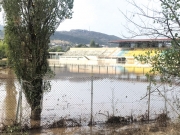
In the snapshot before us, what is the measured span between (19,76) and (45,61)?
1.19 m

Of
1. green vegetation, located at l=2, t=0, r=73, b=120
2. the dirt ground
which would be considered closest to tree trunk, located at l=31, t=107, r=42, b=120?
green vegetation, located at l=2, t=0, r=73, b=120

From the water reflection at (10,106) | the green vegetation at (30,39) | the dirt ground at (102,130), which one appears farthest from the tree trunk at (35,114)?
the dirt ground at (102,130)

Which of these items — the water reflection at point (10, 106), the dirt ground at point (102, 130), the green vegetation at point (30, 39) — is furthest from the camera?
the water reflection at point (10, 106)

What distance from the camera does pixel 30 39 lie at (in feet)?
36.9

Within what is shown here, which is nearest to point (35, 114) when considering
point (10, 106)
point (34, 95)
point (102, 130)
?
point (34, 95)

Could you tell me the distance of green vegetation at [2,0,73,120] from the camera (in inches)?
435

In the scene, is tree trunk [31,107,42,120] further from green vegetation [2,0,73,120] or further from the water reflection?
the water reflection

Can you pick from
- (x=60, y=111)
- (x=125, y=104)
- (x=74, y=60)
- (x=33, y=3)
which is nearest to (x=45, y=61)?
(x=33, y=3)

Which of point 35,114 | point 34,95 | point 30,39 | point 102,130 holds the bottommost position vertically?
point 102,130

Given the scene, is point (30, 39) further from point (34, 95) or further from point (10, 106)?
point (10, 106)

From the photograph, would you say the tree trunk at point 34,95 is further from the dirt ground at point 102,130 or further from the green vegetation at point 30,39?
the dirt ground at point 102,130

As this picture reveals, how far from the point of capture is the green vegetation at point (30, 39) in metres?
11.1

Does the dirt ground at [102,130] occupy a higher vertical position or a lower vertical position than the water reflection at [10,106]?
higher

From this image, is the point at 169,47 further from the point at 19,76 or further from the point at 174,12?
Answer: the point at 19,76
